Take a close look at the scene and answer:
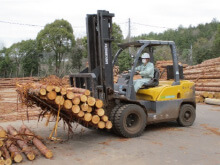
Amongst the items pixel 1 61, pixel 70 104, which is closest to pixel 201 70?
pixel 70 104

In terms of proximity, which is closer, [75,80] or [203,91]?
[75,80]

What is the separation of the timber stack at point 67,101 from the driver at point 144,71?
1686mm

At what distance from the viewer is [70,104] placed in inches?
252

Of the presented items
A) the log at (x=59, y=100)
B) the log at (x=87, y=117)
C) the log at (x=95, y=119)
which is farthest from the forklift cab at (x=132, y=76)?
the log at (x=59, y=100)

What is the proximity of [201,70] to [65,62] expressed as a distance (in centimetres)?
2199

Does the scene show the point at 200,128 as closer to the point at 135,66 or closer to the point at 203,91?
the point at 135,66

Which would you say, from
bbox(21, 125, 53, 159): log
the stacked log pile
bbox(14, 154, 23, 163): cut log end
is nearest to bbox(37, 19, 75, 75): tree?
the stacked log pile

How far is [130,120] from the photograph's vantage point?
306 inches

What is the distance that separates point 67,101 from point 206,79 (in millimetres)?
14165

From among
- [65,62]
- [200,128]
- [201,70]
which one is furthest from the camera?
[65,62]

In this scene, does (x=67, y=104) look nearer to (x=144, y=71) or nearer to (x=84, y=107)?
(x=84, y=107)

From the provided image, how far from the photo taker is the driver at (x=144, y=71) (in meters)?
8.12

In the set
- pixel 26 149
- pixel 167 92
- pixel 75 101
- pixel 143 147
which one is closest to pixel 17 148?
pixel 26 149

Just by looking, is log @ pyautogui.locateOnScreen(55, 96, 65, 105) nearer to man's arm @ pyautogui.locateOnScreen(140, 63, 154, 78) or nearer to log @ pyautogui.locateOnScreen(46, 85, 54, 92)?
log @ pyautogui.locateOnScreen(46, 85, 54, 92)
